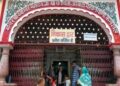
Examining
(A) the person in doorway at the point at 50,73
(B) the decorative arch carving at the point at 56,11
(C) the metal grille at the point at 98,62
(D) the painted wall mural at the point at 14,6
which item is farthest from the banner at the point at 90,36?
(D) the painted wall mural at the point at 14,6

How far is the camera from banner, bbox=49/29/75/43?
11.3 metres

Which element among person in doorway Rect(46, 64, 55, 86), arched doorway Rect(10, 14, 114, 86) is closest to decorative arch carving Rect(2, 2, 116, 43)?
arched doorway Rect(10, 14, 114, 86)

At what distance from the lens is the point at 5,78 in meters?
10.9

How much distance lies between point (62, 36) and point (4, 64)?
2.15 metres

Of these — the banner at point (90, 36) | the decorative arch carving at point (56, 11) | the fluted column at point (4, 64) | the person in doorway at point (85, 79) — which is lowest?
the person in doorway at point (85, 79)

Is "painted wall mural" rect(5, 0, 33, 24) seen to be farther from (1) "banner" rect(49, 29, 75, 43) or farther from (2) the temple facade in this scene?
(1) "banner" rect(49, 29, 75, 43)

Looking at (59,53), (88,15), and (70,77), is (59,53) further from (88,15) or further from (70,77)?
(88,15)

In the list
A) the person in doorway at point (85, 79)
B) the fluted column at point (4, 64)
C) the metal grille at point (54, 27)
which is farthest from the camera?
the metal grille at point (54, 27)

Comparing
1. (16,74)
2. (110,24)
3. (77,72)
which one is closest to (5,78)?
(16,74)

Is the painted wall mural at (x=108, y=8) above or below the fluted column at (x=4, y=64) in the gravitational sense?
above

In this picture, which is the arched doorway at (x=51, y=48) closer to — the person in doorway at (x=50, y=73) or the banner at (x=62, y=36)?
the banner at (x=62, y=36)

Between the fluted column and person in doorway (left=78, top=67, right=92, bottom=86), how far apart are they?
234 centimetres

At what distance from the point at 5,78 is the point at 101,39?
11.5ft

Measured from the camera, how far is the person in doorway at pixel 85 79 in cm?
1052
